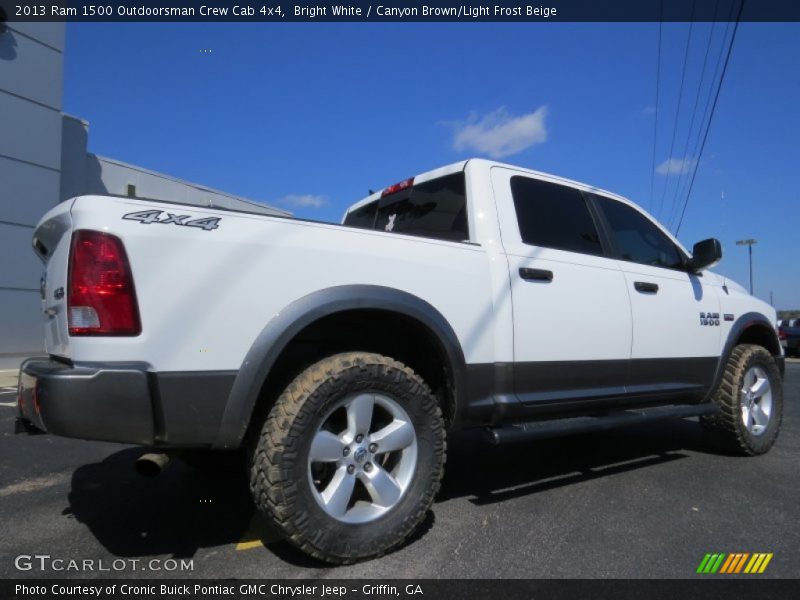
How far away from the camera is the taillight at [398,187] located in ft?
12.8

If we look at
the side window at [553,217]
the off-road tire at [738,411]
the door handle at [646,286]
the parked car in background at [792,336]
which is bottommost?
the parked car in background at [792,336]

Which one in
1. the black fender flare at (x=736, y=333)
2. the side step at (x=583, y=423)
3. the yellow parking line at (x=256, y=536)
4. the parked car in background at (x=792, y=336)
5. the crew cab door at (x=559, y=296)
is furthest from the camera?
the parked car in background at (x=792, y=336)

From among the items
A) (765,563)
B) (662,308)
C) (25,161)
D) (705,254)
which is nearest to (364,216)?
(662,308)

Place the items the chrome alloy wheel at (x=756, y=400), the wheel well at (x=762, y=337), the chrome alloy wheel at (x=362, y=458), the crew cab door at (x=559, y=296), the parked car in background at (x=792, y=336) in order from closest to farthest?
1. the chrome alloy wheel at (x=362, y=458)
2. the crew cab door at (x=559, y=296)
3. the chrome alloy wheel at (x=756, y=400)
4. the wheel well at (x=762, y=337)
5. the parked car in background at (x=792, y=336)

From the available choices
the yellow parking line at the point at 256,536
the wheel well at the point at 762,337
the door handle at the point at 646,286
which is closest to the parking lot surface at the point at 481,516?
the yellow parking line at the point at 256,536

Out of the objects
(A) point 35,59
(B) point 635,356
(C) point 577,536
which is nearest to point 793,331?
(B) point 635,356

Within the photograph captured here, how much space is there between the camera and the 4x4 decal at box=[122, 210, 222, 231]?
7.17ft

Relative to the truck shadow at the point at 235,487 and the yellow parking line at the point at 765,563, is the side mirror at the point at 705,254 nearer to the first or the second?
the truck shadow at the point at 235,487

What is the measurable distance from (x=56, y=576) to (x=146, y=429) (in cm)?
82

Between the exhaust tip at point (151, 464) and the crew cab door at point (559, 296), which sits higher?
the crew cab door at point (559, 296)

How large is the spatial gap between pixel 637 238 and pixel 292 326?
2907mm

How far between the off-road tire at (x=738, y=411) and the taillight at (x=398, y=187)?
9.57 feet

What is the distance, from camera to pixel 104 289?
2.13m

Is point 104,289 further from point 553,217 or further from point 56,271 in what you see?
point 553,217
